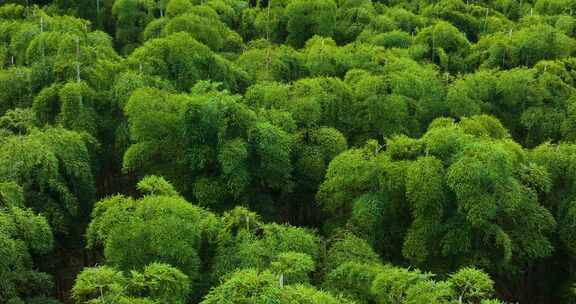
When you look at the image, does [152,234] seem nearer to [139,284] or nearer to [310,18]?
[139,284]

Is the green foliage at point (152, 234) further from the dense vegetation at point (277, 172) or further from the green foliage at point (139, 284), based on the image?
the green foliage at point (139, 284)

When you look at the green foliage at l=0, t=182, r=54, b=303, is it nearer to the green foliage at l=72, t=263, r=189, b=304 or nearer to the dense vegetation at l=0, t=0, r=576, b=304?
the dense vegetation at l=0, t=0, r=576, b=304

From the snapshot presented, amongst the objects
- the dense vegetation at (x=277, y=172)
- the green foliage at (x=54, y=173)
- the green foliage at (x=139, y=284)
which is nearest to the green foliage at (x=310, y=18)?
the dense vegetation at (x=277, y=172)

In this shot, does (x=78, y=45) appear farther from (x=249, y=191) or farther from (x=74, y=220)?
(x=249, y=191)

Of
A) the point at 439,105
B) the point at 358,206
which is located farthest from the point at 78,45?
the point at 439,105

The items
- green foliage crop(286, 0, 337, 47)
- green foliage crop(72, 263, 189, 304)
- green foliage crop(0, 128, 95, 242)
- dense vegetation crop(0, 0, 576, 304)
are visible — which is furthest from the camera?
green foliage crop(286, 0, 337, 47)

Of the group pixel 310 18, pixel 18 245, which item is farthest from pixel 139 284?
pixel 310 18

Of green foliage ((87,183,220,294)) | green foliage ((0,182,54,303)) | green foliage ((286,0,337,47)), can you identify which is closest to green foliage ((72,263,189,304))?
green foliage ((87,183,220,294))

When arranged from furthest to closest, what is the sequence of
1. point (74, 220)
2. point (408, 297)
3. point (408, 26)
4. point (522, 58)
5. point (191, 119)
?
1. point (408, 26)
2. point (522, 58)
3. point (74, 220)
4. point (191, 119)
5. point (408, 297)
